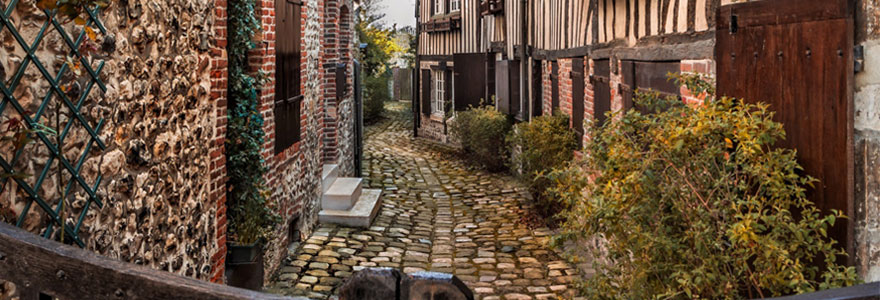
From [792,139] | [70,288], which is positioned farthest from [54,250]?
[792,139]

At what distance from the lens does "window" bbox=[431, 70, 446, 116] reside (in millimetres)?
18359

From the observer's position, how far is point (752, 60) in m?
3.84

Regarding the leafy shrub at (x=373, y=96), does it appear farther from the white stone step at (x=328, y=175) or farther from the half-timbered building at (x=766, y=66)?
the white stone step at (x=328, y=175)

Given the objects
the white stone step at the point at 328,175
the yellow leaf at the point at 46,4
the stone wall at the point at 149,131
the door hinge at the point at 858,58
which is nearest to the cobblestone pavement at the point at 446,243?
the white stone step at the point at 328,175

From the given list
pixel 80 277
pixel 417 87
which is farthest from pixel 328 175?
pixel 417 87

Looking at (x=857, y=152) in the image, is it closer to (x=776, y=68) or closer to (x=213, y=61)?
(x=776, y=68)

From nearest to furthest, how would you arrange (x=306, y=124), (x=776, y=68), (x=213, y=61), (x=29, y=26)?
(x=29, y=26) < (x=776, y=68) < (x=213, y=61) < (x=306, y=124)

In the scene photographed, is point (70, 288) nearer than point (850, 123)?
Yes

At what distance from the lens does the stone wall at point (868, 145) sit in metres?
2.89

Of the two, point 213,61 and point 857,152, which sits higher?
point 213,61

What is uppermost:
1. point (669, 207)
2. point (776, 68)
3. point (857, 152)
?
point (776, 68)


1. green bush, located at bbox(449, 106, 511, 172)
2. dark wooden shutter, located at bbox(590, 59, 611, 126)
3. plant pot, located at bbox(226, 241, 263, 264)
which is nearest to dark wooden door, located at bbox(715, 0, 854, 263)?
plant pot, located at bbox(226, 241, 263, 264)

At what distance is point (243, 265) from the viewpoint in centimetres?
551

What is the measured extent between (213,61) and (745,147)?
10.3ft
